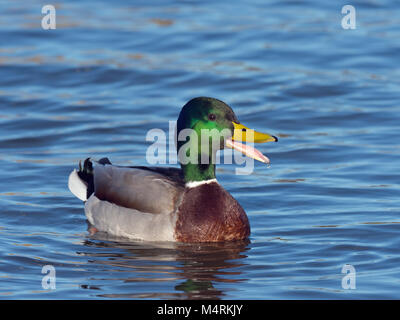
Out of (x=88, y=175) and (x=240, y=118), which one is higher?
(x=240, y=118)

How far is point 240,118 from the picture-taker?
525 inches

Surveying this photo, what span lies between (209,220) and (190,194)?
1.05 feet

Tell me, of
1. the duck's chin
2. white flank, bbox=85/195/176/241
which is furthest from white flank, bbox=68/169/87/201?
the duck's chin

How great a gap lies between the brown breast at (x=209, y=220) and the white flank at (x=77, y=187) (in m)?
1.48

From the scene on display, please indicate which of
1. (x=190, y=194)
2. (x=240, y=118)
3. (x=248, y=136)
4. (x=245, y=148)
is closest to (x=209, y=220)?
(x=190, y=194)

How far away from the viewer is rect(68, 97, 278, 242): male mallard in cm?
898

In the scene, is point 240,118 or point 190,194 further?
point 240,118

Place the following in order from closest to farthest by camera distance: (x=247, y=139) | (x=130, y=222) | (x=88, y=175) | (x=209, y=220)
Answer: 1. (x=247, y=139)
2. (x=209, y=220)
3. (x=130, y=222)
4. (x=88, y=175)

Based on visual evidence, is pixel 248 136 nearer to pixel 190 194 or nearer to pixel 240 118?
pixel 190 194

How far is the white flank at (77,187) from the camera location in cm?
1013

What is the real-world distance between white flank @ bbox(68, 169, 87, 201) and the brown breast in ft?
4.86

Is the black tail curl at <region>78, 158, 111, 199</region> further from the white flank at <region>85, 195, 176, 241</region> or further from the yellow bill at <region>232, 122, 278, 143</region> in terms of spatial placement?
the yellow bill at <region>232, 122, 278, 143</region>

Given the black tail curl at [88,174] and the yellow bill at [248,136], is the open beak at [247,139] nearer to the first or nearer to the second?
the yellow bill at [248,136]

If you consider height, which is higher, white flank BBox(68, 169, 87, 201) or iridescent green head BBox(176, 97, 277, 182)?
iridescent green head BBox(176, 97, 277, 182)
